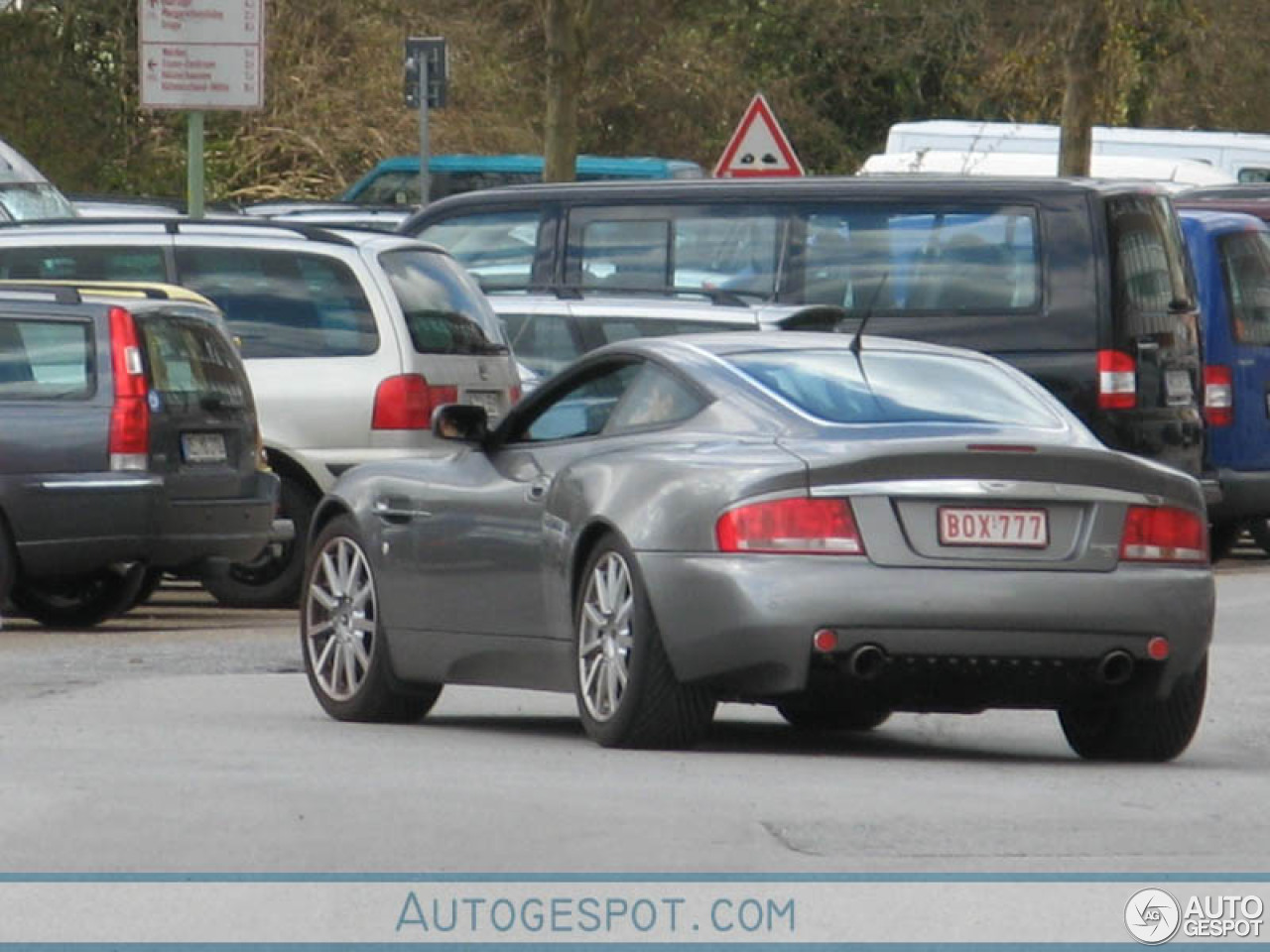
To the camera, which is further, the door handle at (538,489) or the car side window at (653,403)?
the door handle at (538,489)

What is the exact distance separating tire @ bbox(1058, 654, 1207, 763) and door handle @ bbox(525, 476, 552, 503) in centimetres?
175

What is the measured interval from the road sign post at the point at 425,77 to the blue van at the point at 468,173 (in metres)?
8.19

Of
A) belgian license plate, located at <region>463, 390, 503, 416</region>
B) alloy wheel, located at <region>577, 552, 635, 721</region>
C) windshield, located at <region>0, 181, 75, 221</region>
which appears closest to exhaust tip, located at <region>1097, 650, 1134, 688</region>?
alloy wheel, located at <region>577, 552, 635, 721</region>

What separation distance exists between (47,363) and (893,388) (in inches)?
256

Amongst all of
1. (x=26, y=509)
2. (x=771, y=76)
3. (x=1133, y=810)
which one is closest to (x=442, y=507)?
(x=1133, y=810)

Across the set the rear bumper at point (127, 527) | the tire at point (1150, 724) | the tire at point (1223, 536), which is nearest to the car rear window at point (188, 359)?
the rear bumper at point (127, 527)

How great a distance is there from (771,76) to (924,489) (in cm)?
4561

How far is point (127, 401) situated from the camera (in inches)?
653

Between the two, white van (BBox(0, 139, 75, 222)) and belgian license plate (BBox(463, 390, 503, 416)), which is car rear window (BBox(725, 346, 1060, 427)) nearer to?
belgian license plate (BBox(463, 390, 503, 416))

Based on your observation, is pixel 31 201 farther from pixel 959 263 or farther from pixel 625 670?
pixel 625 670

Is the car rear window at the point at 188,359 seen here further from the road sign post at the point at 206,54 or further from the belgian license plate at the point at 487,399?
the road sign post at the point at 206,54

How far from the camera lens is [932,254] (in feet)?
64.2

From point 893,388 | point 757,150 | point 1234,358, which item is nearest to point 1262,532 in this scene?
point 1234,358

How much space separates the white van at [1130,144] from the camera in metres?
46.4
